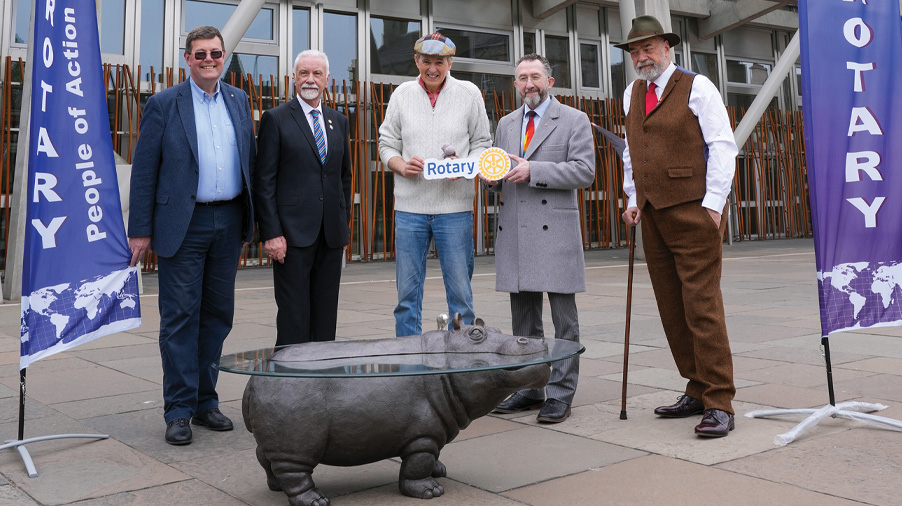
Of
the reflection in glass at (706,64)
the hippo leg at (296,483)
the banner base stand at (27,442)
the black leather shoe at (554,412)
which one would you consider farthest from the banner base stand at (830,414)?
the reflection in glass at (706,64)

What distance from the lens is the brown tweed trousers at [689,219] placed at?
12.0 feet

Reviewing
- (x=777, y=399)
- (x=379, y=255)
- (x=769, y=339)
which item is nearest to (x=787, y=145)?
(x=379, y=255)

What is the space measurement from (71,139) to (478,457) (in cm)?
222

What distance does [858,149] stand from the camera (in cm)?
373

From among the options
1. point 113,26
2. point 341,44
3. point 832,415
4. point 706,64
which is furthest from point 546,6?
point 832,415

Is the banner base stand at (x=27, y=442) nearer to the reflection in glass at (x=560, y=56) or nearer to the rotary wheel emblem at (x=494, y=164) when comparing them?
the rotary wheel emblem at (x=494, y=164)

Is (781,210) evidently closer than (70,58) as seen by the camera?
No

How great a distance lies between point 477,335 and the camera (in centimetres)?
275

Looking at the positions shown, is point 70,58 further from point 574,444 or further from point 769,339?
point 769,339

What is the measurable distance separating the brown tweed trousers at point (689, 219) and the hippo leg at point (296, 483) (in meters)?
1.81

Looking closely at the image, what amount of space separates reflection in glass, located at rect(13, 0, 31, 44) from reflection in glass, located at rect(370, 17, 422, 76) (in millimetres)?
5964

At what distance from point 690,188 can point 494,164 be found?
875 mm

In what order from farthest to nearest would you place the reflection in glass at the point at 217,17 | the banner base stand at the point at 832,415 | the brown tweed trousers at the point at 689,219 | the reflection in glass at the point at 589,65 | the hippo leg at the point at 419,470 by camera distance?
the reflection in glass at the point at 589,65
the reflection in glass at the point at 217,17
the brown tweed trousers at the point at 689,219
the banner base stand at the point at 832,415
the hippo leg at the point at 419,470

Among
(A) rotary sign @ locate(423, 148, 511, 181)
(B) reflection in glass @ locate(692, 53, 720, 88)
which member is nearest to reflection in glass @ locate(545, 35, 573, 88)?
(B) reflection in glass @ locate(692, 53, 720, 88)
